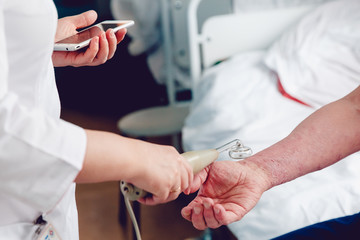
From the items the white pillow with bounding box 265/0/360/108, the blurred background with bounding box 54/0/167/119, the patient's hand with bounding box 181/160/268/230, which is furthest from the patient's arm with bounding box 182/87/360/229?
the blurred background with bounding box 54/0/167/119

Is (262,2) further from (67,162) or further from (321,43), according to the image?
(67,162)

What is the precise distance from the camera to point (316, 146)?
104cm

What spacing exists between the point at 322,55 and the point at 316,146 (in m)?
0.80

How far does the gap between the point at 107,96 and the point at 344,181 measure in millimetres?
2809

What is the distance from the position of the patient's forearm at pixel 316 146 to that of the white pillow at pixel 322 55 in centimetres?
50

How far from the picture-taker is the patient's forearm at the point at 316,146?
1013mm

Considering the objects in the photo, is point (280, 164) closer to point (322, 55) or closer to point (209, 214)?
point (209, 214)

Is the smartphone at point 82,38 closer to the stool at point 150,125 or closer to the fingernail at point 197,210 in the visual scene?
the fingernail at point 197,210

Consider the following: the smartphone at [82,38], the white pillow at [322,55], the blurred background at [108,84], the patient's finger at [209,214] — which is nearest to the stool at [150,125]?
the white pillow at [322,55]

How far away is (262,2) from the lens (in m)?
2.35

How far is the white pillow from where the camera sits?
5.27 feet

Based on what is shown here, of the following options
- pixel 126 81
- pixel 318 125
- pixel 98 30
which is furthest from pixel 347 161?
pixel 126 81

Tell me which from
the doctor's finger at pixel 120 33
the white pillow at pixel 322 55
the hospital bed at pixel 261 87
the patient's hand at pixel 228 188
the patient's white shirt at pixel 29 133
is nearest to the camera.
Answer: the patient's white shirt at pixel 29 133

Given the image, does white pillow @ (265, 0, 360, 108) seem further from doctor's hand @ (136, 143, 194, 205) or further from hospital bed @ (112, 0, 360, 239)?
doctor's hand @ (136, 143, 194, 205)
